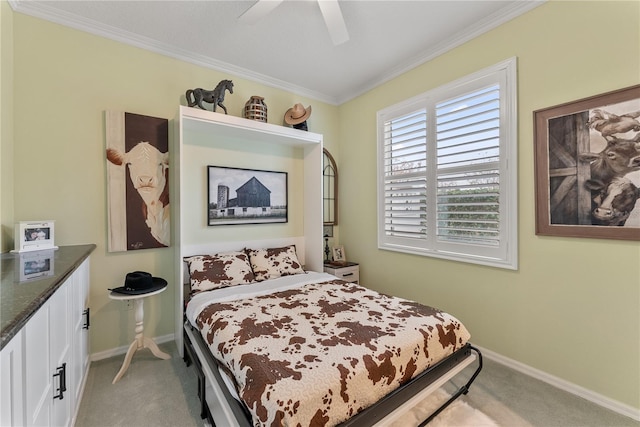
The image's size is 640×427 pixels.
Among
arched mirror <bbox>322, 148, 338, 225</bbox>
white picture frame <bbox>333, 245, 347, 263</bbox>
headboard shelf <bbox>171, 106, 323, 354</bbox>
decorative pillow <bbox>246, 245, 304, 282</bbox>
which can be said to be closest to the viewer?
headboard shelf <bbox>171, 106, 323, 354</bbox>

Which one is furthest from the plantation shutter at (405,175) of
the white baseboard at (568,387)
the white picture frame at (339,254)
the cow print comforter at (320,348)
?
the white baseboard at (568,387)

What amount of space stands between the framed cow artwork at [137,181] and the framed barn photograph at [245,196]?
0.46 m

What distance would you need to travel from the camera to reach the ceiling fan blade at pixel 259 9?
1816 millimetres

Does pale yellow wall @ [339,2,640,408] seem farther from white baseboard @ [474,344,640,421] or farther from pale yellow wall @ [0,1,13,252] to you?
pale yellow wall @ [0,1,13,252]

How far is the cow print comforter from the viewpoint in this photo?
1147 millimetres

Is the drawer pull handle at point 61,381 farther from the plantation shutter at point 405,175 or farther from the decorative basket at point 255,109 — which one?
the plantation shutter at point 405,175

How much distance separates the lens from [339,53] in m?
2.81

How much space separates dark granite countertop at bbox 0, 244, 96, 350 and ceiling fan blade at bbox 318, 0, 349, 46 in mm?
2162

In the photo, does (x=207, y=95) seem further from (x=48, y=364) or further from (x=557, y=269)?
(x=557, y=269)

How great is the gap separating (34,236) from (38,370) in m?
1.42

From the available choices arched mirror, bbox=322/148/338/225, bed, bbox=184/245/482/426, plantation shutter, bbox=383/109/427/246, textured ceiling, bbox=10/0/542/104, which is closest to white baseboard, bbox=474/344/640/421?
bed, bbox=184/245/482/426

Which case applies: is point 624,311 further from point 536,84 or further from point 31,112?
point 31,112

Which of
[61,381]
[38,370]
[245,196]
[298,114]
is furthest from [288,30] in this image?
[61,381]

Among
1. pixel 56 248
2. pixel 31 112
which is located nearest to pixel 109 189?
pixel 56 248
